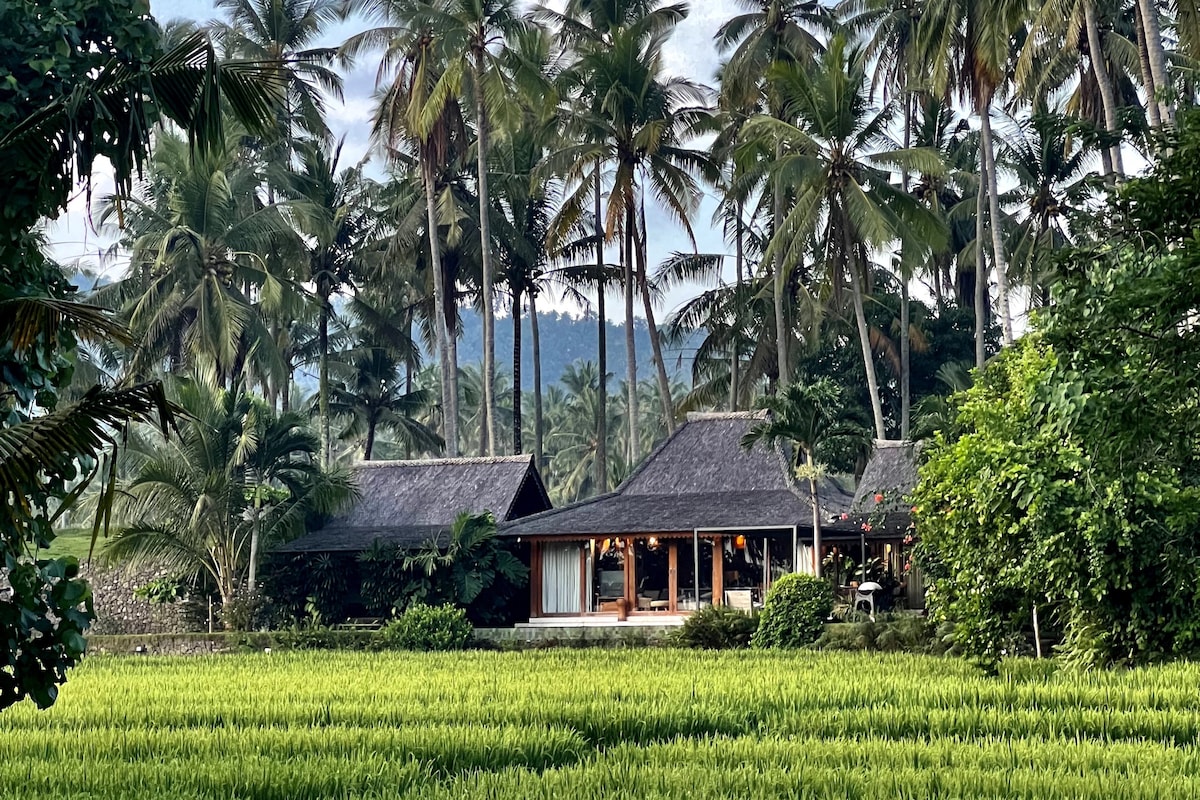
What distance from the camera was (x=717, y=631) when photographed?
23.7 meters

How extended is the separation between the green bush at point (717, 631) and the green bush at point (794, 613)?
63 centimetres

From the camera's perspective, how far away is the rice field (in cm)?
930

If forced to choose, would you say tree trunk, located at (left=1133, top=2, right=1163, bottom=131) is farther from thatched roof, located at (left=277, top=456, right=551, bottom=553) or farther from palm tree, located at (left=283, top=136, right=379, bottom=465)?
palm tree, located at (left=283, top=136, right=379, bottom=465)

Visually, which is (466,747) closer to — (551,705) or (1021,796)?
(551,705)

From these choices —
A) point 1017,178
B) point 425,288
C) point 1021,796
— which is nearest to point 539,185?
point 425,288

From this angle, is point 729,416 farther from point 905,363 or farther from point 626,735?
point 626,735

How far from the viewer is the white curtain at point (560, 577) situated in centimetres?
2908

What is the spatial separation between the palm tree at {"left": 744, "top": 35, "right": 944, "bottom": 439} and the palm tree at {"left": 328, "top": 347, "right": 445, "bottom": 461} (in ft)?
60.0

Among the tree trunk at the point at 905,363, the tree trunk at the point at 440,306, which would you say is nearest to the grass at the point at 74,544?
the tree trunk at the point at 440,306

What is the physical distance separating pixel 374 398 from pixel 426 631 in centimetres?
2240

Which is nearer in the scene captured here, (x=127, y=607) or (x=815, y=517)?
(x=815, y=517)

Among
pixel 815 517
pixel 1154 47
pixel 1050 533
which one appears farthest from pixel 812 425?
pixel 1050 533

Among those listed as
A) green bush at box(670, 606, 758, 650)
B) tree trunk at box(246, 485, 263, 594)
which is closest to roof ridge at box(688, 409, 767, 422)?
green bush at box(670, 606, 758, 650)

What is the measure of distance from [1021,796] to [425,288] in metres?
34.6
